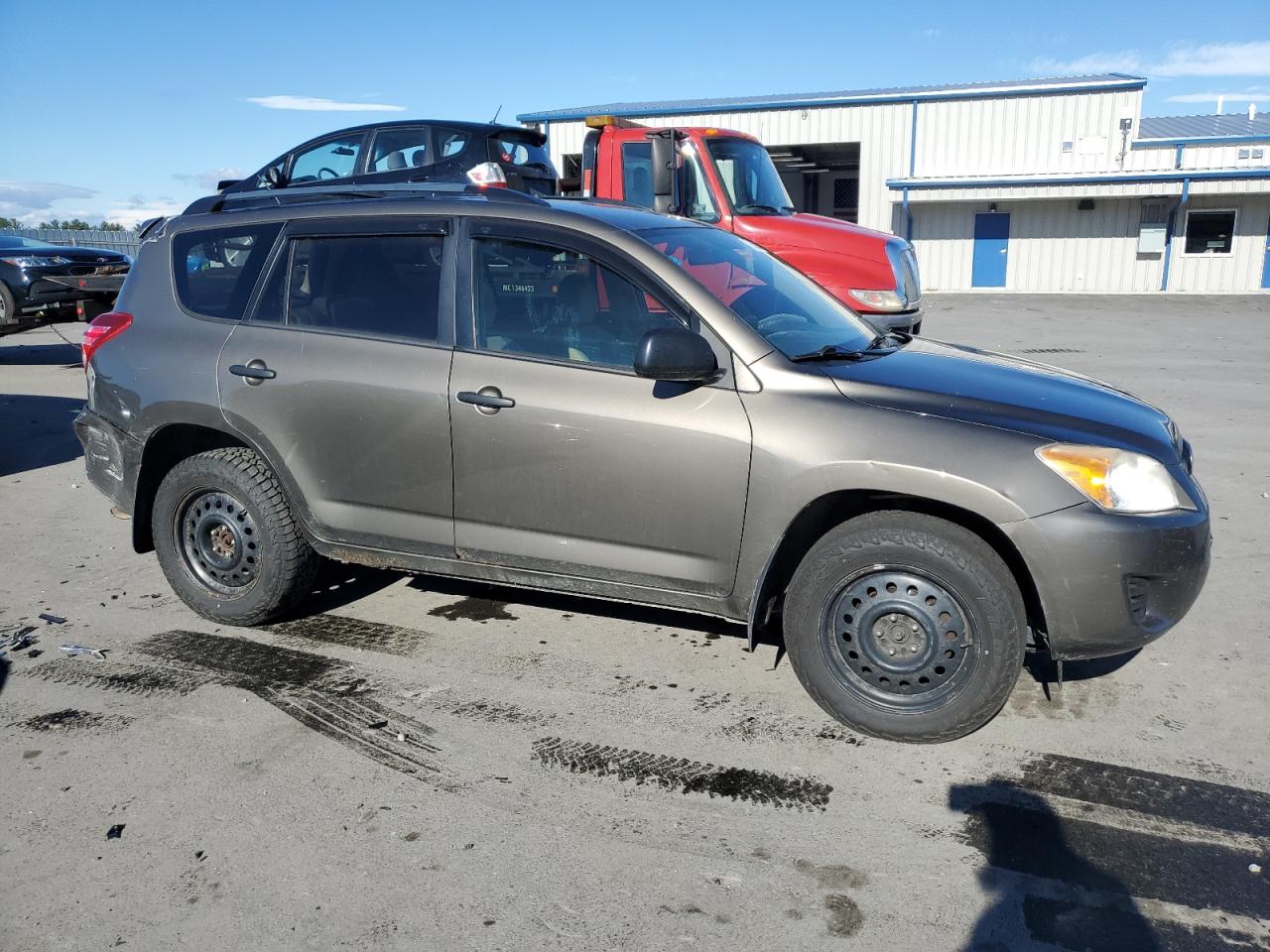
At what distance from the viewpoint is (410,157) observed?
1045 centimetres

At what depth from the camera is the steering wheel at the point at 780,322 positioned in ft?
13.3

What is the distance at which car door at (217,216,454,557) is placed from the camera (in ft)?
14.0

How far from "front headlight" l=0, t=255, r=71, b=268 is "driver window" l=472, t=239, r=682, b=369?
11210 mm

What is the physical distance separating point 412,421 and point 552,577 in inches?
34.2

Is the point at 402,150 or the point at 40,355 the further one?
the point at 40,355

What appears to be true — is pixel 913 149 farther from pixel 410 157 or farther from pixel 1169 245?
pixel 410 157

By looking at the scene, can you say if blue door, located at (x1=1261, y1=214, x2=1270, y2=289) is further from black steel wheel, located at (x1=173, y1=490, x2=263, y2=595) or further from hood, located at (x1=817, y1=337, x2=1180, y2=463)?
black steel wheel, located at (x1=173, y1=490, x2=263, y2=595)

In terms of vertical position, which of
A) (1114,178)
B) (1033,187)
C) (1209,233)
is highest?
(1114,178)

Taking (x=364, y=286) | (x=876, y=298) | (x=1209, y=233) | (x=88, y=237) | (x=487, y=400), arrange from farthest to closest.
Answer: (x=88, y=237), (x=1209, y=233), (x=876, y=298), (x=364, y=286), (x=487, y=400)

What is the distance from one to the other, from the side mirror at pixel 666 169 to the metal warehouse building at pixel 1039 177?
62.3 ft

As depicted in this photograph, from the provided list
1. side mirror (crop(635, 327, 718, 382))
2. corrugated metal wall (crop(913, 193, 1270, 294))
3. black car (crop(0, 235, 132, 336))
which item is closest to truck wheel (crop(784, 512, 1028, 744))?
side mirror (crop(635, 327, 718, 382))

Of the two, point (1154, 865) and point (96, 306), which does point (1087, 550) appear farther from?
point (96, 306)

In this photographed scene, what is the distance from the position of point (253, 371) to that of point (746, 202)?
6.44 metres

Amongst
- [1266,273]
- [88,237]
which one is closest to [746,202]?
[1266,273]
